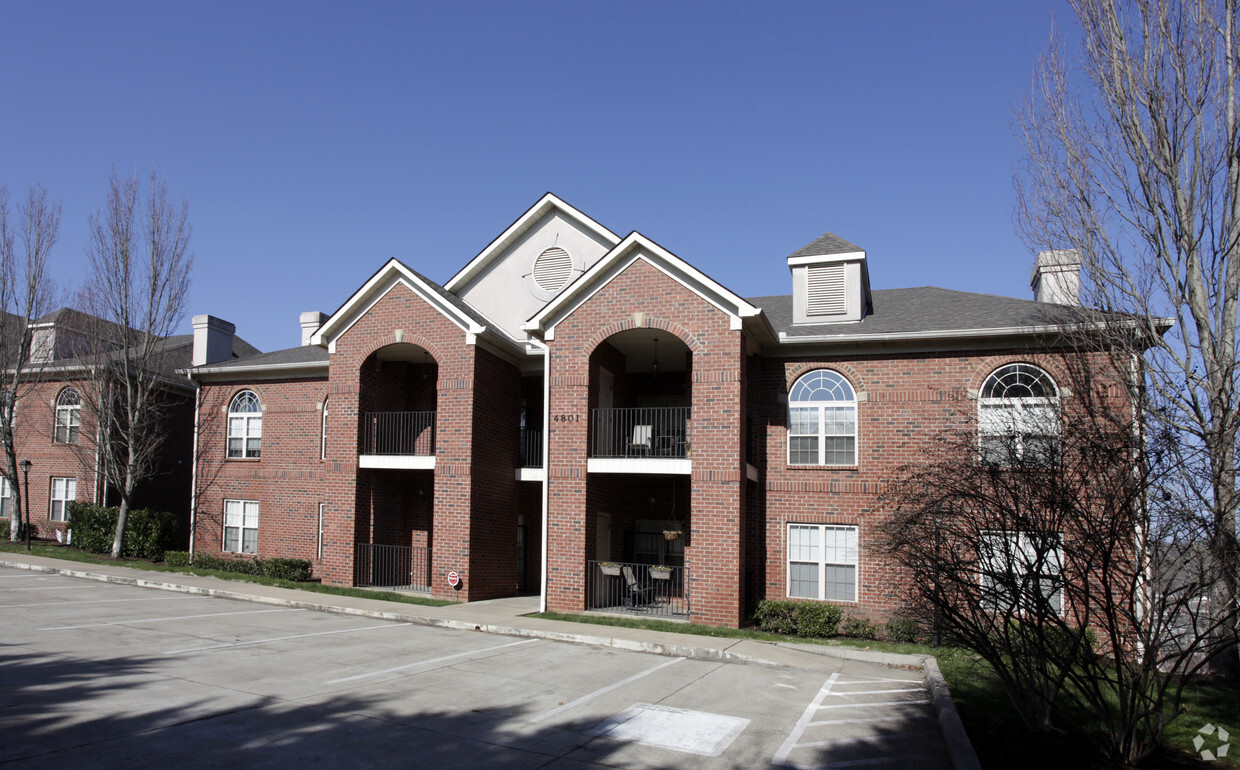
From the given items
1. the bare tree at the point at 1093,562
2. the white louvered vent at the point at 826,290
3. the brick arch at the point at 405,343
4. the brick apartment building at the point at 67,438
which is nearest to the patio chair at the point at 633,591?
the brick arch at the point at 405,343

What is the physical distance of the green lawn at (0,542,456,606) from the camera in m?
18.1

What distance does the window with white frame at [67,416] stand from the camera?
85.6ft

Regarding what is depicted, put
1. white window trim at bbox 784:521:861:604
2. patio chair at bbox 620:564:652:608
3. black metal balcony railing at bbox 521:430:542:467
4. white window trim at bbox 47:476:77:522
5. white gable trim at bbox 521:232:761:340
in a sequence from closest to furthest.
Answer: white gable trim at bbox 521:232:761:340
white window trim at bbox 784:521:861:604
patio chair at bbox 620:564:652:608
black metal balcony railing at bbox 521:430:542:467
white window trim at bbox 47:476:77:522

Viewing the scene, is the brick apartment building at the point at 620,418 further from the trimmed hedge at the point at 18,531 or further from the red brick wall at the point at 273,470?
the trimmed hedge at the point at 18,531

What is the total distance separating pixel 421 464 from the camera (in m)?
19.2

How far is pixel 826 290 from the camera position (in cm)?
1900

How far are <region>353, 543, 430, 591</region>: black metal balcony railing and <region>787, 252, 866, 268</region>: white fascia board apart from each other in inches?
447

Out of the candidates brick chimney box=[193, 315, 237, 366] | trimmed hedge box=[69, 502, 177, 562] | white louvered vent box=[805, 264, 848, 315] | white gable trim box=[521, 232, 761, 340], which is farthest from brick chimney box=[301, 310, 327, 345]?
white louvered vent box=[805, 264, 848, 315]

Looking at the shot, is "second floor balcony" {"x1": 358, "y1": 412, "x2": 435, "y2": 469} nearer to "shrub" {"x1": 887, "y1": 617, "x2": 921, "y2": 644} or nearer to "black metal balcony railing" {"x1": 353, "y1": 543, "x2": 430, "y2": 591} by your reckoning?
"black metal balcony railing" {"x1": 353, "y1": 543, "x2": 430, "y2": 591}

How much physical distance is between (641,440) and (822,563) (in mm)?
4696

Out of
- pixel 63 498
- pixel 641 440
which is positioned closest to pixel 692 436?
pixel 641 440

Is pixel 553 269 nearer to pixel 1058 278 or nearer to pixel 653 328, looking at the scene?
Answer: pixel 653 328

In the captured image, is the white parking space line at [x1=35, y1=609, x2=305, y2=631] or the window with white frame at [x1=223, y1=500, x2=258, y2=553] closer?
the white parking space line at [x1=35, y1=609, x2=305, y2=631]

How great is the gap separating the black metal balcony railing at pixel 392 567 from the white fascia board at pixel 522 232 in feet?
23.0
